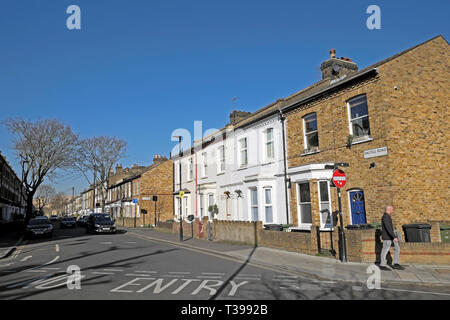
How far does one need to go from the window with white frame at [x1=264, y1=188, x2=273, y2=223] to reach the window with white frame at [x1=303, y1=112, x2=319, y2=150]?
342cm

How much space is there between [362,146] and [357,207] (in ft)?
8.37

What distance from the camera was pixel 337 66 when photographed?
715 inches

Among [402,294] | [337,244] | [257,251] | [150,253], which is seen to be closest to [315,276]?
[402,294]

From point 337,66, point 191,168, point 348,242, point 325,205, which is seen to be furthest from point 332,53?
point 191,168

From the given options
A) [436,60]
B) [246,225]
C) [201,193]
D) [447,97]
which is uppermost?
[436,60]

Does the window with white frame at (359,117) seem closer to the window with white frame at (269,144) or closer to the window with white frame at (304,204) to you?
the window with white frame at (304,204)

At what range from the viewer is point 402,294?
7316 millimetres

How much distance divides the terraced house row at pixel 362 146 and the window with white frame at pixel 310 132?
0.17 ft

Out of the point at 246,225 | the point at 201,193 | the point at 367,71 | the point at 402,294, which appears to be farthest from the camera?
the point at 201,193

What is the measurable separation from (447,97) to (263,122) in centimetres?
922

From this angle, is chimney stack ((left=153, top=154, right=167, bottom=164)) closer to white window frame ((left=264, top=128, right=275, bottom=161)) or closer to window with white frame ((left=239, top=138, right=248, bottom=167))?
window with white frame ((left=239, top=138, right=248, bottom=167))

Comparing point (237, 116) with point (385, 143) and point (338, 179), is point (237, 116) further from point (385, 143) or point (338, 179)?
point (338, 179)

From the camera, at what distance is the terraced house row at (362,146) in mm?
12820

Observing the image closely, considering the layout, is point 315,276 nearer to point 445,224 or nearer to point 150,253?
point 445,224
